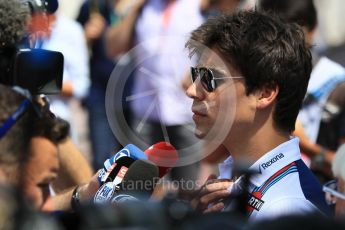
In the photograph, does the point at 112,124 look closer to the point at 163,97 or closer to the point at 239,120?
the point at 239,120

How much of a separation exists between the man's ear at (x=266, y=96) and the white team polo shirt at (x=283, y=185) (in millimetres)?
160

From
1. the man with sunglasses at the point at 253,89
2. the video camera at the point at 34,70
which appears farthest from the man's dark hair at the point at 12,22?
the man with sunglasses at the point at 253,89

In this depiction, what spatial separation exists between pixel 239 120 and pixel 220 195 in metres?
0.89

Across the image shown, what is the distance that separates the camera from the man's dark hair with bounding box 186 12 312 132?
A: 3273 millimetres

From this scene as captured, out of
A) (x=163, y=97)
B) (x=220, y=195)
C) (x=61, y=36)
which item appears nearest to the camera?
(x=220, y=195)

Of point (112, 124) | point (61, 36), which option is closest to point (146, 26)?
point (61, 36)

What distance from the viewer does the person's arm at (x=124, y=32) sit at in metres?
6.00

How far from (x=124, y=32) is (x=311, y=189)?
3.12 metres

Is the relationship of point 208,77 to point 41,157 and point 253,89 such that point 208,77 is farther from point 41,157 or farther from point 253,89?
point 41,157

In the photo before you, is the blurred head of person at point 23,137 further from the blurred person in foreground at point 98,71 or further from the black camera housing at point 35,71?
the blurred person in foreground at point 98,71

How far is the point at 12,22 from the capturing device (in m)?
3.24

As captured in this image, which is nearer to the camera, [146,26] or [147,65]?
[147,65]

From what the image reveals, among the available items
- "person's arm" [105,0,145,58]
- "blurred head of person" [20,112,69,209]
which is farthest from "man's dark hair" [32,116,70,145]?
"person's arm" [105,0,145,58]

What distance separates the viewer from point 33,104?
245 cm
